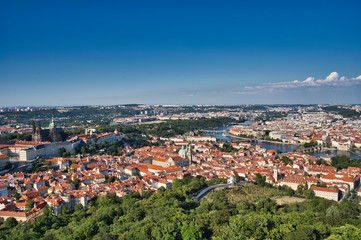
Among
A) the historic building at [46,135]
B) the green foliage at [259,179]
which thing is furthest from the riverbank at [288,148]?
the historic building at [46,135]

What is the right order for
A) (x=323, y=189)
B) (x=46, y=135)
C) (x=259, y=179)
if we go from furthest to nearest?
(x=46, y=135) → (x=259, y=179) → (x=323, y=189)

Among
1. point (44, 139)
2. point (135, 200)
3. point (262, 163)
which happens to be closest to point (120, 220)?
point (135, 200)

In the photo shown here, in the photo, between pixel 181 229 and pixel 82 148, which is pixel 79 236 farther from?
pixel 82 148

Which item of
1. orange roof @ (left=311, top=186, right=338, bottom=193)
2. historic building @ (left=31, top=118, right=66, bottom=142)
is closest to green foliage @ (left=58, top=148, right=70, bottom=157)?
historic building @ (left=31, top=118, right=66, bottom=142)

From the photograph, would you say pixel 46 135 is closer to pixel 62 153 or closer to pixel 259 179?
pixel 62 153

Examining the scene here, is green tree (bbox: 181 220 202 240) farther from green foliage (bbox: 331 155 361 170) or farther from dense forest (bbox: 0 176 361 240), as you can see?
green foliage (bbox: 331 155 361 170)

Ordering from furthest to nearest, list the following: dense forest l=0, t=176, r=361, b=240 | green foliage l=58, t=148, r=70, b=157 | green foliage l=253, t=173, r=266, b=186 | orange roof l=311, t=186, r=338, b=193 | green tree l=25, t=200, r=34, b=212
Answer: green foliage l=58, t=148, r=70, b=157, green foliage l=253, t=173, r=266, b=186, orange roof l=311, t=186, r=338, b=193, green tree l=25, t=200, r=34, b=212, dense forest l=0, t=176, r=361, b=240

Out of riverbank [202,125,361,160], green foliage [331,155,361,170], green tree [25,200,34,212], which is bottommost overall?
riverbank [202,125,361,160]

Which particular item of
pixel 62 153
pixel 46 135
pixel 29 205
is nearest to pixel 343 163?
pixel 29 205
